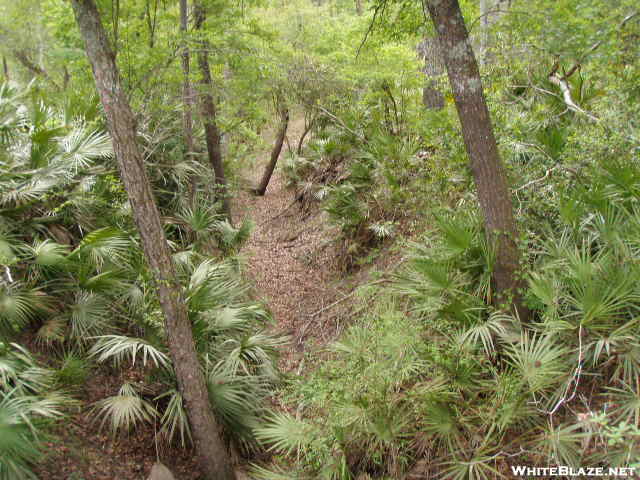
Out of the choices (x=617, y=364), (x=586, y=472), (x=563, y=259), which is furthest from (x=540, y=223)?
(x=586, y=472)

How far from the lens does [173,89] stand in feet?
34.1

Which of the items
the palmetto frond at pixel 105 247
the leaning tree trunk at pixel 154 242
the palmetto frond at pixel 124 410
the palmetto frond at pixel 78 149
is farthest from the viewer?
the palmetto frond at pixel 78 149

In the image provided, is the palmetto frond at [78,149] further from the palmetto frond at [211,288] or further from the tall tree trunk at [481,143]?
the tall tree trunk at [481,143]

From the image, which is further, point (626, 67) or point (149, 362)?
point (149, 362)

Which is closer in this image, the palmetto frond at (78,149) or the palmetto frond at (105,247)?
the palmetto frond at (105,247)

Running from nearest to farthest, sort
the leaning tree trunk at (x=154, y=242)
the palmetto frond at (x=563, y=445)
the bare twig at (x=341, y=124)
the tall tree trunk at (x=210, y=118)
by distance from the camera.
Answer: the palmetto frond at (x=563, y=445) < the leaning tree trunk at (x=154, y=242) < the tall tree trunk at (x=210, y=118) < the bare twig at (x=341, y=124)

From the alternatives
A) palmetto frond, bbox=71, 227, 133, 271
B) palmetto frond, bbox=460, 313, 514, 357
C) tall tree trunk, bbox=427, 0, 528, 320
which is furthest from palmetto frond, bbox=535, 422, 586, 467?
palmetto frond, bbox=71, 227, 133, 271

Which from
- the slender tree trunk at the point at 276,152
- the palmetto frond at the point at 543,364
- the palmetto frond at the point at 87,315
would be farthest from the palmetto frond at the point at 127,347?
the slender tree trunk at the point at 276,152

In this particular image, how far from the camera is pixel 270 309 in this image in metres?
10.2

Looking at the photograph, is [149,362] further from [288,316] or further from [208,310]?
[288,316]

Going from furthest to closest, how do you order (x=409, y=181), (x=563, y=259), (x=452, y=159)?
Answer: 1. (x=409, y=181)
2. (x=452, y=159)
3. (x=563, y=259)

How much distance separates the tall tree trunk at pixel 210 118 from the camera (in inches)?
399

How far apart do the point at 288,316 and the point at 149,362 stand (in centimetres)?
412

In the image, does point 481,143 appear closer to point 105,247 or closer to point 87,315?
point 105,247
